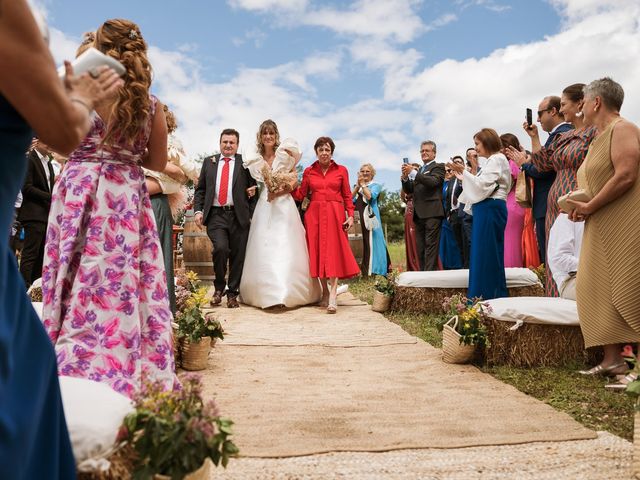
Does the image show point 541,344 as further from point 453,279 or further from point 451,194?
point 451,194

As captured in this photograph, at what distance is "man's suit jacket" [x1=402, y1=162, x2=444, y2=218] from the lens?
772 centimetres

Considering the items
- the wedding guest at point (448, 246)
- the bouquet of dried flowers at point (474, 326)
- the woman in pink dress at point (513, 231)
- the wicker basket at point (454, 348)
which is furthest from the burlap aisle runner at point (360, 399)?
the wedding guest at point (448, 246)

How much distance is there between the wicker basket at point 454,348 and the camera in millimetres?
3783

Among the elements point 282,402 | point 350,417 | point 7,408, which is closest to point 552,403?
point 350,417

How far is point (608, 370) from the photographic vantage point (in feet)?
11.0

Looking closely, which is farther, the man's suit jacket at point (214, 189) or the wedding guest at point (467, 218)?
the wedding guest at point (467, 218)

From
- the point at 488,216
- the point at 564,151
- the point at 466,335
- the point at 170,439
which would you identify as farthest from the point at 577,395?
the point at 170,439

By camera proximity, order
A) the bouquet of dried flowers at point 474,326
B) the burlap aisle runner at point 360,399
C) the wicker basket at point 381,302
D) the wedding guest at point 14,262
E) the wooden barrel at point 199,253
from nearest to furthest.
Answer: the wedding guest at point 14,262 < the burlap aisle runner at point 360,399 < the bouquet of dried flowers at point 474,326 < the wicker basket at point 381,302 < the wooden barrel at point 199,253

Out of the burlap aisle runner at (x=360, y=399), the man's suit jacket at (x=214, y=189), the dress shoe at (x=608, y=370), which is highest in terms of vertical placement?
the man's suit jacket at (x=214, y=189)

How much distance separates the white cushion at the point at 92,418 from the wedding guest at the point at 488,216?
3.92 meters

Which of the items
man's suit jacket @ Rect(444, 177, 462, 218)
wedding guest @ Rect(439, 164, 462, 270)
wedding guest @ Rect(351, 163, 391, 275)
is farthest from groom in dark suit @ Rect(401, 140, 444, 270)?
wedding guest @ Rect(351, 163, 391, 275)

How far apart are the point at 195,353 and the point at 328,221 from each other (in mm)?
2994

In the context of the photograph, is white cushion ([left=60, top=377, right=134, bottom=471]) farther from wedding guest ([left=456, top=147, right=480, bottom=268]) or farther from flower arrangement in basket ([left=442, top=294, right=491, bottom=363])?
wedding guest ([left=456, top=147, right=480, bottom=268])

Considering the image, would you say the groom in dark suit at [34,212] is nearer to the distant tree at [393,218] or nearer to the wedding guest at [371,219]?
the wedding guest at [371,219]
